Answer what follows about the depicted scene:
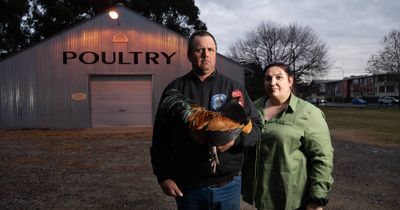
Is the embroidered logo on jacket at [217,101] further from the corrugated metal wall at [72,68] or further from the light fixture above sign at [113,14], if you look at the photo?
the corrugated metal wall at [72,68]

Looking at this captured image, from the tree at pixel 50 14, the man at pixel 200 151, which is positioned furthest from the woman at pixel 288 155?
the tree at pixel 50 14

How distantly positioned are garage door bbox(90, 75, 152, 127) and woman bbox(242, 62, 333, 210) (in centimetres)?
1974

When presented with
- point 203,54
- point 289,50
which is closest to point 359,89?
point 289,50

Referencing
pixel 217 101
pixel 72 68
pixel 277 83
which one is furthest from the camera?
pixel 72 68

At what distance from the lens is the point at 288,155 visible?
285 centimetres

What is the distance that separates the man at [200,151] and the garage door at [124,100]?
19977 millimetres

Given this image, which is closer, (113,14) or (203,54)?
(203,54)

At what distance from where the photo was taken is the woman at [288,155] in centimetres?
282

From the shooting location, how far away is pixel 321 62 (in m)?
60.1

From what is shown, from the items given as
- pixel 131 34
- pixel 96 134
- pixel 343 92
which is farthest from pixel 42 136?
pixel 343 92

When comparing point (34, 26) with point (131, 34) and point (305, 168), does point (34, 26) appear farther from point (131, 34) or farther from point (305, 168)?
point (305, 168)

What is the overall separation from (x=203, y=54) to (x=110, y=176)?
21.9 ft

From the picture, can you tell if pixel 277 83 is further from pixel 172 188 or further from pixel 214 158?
pixel 172 188

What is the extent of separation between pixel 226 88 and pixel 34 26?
39.3m
